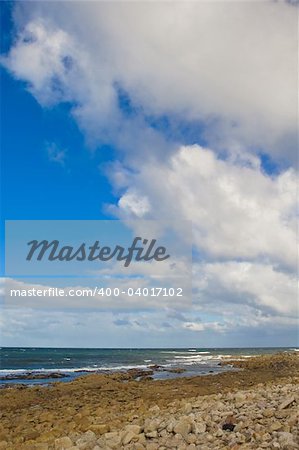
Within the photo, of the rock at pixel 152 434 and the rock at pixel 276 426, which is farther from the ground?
the rock at pixel 276 426

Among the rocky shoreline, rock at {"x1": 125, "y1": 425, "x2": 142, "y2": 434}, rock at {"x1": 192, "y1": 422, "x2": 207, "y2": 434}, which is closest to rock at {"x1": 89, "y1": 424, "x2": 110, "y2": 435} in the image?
the rocky shoreline

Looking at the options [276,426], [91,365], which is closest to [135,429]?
[276,426]

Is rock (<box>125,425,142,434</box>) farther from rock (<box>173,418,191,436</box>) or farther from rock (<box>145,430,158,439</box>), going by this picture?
rock (<box>173,418,191,436</box>)

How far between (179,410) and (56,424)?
13.9ft

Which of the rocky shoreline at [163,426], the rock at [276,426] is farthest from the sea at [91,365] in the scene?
the rock at [276,426]

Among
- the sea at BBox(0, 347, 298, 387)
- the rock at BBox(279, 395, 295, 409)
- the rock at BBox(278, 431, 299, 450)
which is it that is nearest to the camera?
the rock at BBox(278, 431, 299, 450)

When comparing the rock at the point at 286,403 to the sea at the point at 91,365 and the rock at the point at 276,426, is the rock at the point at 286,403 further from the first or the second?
the sea at the point at 91,365

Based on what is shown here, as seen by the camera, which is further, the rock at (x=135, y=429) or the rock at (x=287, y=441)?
the rock at (x=135, y=429)

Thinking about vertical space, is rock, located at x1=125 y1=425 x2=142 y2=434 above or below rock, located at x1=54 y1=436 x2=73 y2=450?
above

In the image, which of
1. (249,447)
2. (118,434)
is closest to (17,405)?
(118,434)

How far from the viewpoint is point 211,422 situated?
10914mm

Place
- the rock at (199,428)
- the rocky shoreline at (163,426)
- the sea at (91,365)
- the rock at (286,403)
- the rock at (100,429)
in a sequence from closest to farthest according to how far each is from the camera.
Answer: the rocky shoreline at (163,426), the rock at (199,428), the rock at (286,403), the rock at (100,429), the sea at (91,365)

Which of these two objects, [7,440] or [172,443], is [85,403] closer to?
[7,440]

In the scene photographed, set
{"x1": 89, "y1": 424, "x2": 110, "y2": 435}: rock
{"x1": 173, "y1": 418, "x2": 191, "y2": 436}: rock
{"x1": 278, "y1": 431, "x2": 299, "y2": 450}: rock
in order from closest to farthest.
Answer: {"x1": 278, "y1": 431, "x2": 299, "y2": 450}: rock
{"x1": 173, "y1": 418, "x2": 191, "y2": 436}: rock
{"x1": 89, "y1": 424, "x2": 110, "y2": 435}: rock
